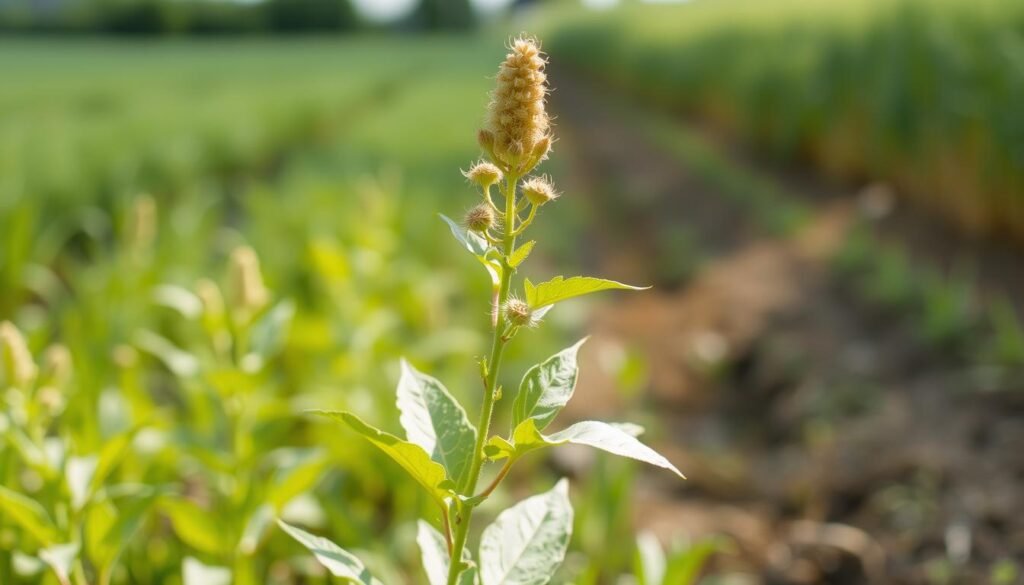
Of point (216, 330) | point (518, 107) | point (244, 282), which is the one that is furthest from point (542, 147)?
point (216, 330)

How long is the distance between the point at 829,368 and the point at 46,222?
123 inches

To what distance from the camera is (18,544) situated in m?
1.33

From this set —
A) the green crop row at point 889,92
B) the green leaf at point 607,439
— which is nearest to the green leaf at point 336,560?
the green leaf at point 607,439

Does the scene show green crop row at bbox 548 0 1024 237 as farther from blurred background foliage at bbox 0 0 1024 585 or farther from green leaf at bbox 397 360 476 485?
green leaf at bbox 397 360 476 485

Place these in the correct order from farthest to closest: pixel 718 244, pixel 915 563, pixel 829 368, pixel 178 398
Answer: pixel 718 244 < pixel 829 368 < pixel 178 398 < pixel 915 563

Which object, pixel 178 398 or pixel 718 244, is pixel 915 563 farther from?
pixel 718 244

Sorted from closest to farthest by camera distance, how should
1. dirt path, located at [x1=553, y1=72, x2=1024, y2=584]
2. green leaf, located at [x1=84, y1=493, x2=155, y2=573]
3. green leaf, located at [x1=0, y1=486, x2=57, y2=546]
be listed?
1. green leaf, located at [x1=0, y1=486, x2=57, y2=546]
2. green leaf, located at [x1=84, y1=493, x2=155, y2=573]
3. dirt path, located at [x1=553, y1=72, x2=1024, y2=584]

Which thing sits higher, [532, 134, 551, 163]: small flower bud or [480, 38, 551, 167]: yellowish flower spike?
[480, 38, 551, 167]: yellowish flower spike

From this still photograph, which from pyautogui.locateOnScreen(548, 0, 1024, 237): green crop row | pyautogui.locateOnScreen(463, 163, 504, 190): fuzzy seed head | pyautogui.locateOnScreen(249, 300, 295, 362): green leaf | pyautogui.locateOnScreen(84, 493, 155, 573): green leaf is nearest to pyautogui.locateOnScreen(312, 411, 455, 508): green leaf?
pyautogui.locateOnScreen(463, 163, 504, 190): fuzzy seed head

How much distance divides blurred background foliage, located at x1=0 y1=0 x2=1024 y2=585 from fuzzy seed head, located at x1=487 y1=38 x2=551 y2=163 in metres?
0.38

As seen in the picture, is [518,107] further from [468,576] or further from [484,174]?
[468,576]

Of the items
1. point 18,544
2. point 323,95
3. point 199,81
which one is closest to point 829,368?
point 18,544

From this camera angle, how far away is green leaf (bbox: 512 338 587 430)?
0.86m

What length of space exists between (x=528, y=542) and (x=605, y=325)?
3.38m
